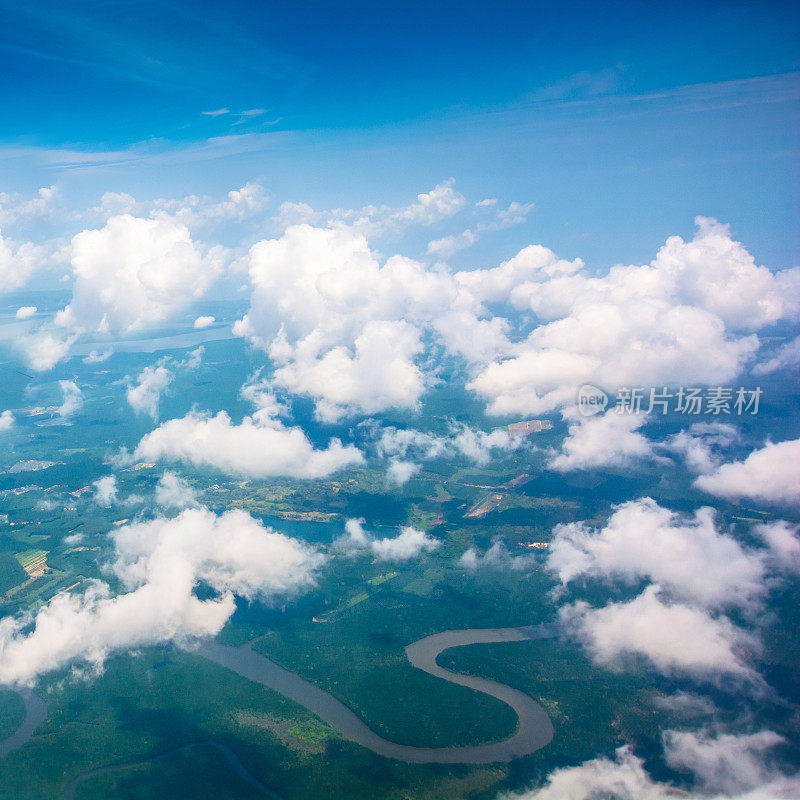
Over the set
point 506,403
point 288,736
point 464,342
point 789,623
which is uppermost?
point 464,342

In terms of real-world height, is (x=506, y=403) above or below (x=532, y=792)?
above

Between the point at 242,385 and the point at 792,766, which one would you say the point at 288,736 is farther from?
the point at 242,385

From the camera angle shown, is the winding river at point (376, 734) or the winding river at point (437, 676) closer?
the winding river at point (376, 734)

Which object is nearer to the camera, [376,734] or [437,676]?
[376,734]

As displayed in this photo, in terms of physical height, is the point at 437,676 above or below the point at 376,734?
above

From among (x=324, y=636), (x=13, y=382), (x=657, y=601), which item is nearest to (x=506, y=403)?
(x=657, y=601)

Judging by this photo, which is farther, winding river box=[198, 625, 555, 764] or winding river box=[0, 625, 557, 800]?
winding river box=[198, 625, 555, 764]

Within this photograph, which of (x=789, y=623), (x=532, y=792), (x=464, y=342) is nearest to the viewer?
(x=532, y=792)

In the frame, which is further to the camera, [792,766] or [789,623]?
[789,623]
